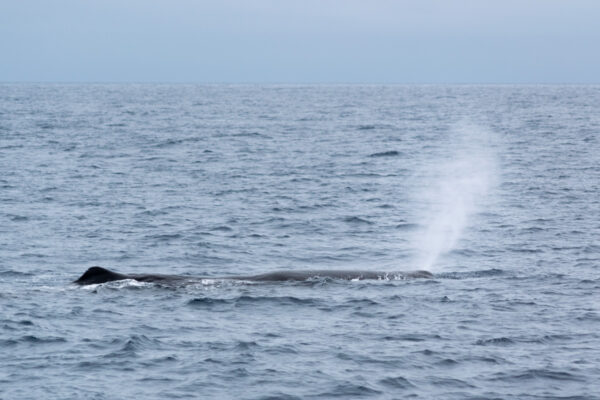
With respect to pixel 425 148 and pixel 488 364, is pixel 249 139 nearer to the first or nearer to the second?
pixel 425 148

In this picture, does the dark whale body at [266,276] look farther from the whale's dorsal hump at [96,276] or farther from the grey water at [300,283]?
the grey water at [300,283]

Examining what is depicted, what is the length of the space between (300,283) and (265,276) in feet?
2.99

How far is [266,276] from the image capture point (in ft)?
83.7

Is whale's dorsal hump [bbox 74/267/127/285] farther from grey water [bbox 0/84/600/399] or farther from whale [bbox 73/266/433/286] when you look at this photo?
grey water [bbox 0/84/600/399]

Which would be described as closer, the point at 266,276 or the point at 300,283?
the point at 300,283

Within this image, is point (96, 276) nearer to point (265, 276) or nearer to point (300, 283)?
point (265, 276)

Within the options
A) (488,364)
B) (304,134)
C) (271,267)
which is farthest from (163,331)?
(304,134)

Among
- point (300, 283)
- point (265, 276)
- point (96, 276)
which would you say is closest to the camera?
point (96, 276)

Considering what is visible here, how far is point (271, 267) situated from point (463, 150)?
49.3 m

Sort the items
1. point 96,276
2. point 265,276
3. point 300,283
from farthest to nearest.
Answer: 1. point 265,276
2. point 300,283
3. point 96,276

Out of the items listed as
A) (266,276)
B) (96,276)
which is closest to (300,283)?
(266,276)

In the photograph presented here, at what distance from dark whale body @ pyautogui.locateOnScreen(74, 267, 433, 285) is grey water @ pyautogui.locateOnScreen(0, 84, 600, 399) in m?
0.38

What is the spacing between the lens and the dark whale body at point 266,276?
961 inches

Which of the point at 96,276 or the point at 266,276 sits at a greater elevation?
the point at 96,276
